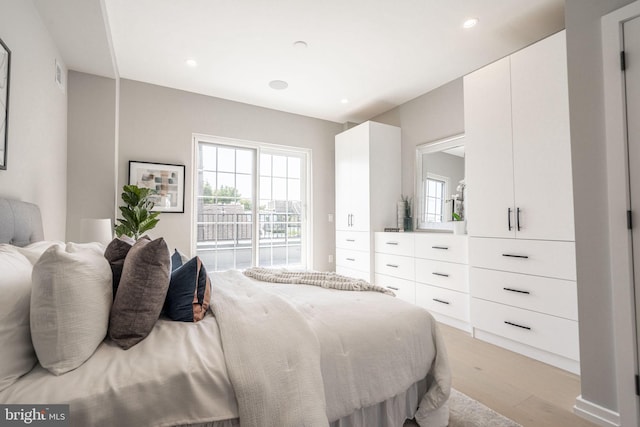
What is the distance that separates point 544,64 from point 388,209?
219 centimetres

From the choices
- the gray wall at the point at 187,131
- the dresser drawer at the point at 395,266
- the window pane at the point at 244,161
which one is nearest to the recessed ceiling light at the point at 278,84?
the gray wall at the point at 187,131

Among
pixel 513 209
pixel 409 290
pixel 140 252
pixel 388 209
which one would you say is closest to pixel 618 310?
pixel 513 209

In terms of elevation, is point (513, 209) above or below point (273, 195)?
below

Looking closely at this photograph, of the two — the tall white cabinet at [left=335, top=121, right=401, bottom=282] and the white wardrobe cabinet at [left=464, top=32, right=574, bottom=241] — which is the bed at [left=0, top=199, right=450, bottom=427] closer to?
the white wardrobe cabinet at [left=464, top=32, right=574, bottom=241]

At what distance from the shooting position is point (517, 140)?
2.42 m

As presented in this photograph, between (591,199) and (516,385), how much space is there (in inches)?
50.3

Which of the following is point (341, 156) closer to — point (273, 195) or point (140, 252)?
point (273, 195)

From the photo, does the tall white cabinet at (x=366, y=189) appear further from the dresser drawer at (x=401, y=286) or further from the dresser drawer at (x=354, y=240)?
the dresser drawer at (x=401, y=286)

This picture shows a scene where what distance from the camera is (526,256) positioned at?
92.0 inches

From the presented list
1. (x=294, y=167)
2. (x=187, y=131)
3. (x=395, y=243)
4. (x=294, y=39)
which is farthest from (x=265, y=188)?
(x=294, y=39)

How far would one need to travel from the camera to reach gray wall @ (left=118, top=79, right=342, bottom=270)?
3.43 m

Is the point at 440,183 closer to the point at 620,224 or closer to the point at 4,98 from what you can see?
the point at 620,224

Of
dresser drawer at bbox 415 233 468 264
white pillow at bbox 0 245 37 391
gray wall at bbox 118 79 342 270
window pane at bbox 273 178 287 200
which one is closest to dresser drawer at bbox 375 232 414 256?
dresser drawer at bbox 415 233 468 264

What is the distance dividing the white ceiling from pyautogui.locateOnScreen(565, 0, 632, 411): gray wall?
34.3 inches
